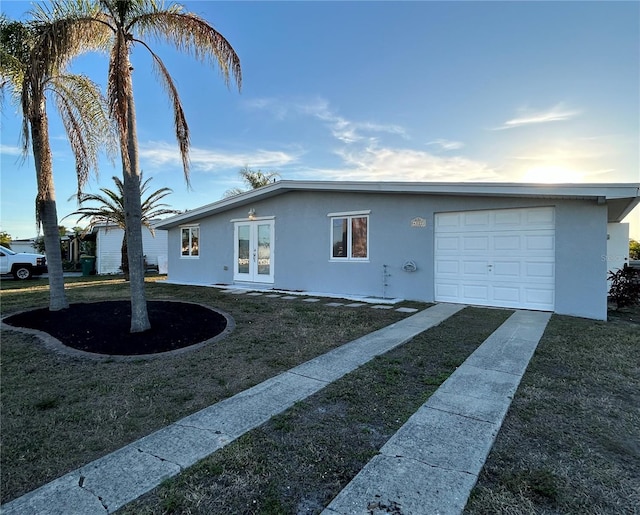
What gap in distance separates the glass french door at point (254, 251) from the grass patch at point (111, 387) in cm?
594

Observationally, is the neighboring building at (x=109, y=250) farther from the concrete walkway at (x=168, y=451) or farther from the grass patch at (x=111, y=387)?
the concrete walkway at (x=168, y=451)

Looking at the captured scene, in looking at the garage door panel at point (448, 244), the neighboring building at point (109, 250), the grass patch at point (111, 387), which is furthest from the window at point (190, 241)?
the garage door panel at point (448, 244)

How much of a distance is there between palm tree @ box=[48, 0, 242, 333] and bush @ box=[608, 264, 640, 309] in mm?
10664

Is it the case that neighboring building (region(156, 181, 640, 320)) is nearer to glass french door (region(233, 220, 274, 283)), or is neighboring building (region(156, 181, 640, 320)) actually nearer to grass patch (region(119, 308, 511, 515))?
glass french door (region(233, 220, 274, 283))

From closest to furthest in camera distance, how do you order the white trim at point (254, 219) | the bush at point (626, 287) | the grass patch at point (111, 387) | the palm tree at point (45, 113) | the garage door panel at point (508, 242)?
the grass patch at point (111, 387)
the palm tree at point (45, 113)
the garage door panel at point (508, 242)
the bush at point (626, 287)
the white trim at point (254, 219)

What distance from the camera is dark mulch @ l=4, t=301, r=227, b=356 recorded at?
5305 mm

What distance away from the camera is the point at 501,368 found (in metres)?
4.32

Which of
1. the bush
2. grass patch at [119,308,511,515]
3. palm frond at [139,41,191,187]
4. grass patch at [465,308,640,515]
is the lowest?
grass patch at [465,308,640,515]

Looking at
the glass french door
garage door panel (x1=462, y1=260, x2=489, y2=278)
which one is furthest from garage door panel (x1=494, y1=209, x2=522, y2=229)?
the glass french door

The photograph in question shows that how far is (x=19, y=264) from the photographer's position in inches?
706

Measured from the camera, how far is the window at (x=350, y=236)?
10383 mm

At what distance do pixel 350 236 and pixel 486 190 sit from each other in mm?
4036

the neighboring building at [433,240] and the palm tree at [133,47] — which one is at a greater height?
the palm tree at [133,47]

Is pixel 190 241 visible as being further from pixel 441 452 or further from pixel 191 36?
pixel 441 452
